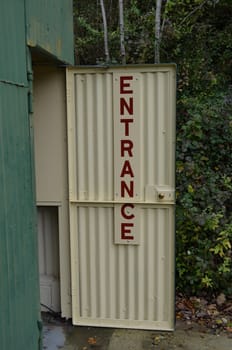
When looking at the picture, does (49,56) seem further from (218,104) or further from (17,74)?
(218,104)

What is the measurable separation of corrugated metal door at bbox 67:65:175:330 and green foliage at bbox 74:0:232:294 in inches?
33.3

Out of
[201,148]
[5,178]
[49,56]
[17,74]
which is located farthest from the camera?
[201,148]

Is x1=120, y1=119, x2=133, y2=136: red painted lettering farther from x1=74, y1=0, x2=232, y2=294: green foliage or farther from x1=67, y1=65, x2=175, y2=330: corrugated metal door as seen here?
x1=74, y1=0, x2=232, y2=294: green foliage

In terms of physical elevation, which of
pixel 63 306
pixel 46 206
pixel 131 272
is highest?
pixel 46 206

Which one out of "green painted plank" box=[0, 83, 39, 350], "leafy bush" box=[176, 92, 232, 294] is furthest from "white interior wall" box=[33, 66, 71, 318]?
"leafy bush" box=[176, 92, 232, 294]

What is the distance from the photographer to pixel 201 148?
508cm

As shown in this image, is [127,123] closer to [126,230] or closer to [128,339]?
[126,230]

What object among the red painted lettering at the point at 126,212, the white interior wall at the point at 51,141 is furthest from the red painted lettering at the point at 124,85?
the red painted lettering at the point at 126,212

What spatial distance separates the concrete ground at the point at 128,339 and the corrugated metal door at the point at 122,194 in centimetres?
9

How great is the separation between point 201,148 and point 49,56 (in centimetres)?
244

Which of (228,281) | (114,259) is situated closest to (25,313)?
(114,259)

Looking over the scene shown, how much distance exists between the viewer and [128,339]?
376cm

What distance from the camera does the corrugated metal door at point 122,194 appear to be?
3.58m

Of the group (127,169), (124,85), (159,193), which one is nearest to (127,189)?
(127,169)
